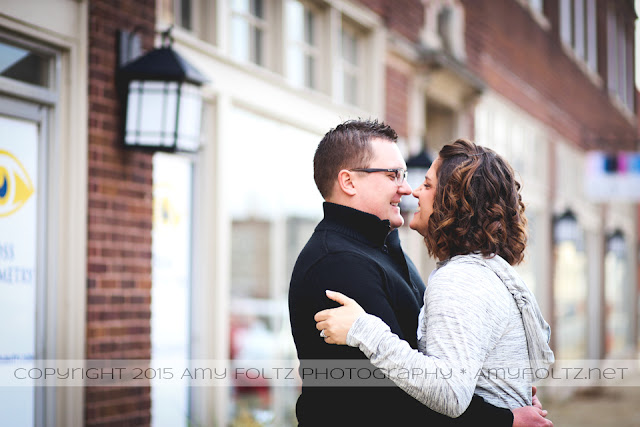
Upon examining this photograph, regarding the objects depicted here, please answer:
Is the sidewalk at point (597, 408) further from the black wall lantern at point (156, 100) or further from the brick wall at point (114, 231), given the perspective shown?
the black wall lantern at point (156, 100)

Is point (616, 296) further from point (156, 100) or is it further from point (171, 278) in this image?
point (156, 100)

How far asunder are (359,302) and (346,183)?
1.57ft

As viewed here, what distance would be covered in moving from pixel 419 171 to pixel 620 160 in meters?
7.61

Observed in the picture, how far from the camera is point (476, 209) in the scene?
2.73 m

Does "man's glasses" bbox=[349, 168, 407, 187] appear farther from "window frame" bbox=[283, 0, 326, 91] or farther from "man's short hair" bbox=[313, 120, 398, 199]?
"window frame" bbox=[283, 0, 326, 91]

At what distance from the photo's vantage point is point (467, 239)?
2727mm

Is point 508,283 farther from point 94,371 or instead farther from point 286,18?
point 286,18

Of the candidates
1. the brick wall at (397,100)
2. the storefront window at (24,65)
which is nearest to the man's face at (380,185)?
the storefront window at (24,65)

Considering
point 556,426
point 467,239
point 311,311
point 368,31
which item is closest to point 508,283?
point 467,239

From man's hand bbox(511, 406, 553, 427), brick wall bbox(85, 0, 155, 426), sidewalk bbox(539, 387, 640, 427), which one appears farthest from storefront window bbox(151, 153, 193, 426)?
sidewalk bbox(539, 387, 640, 427)

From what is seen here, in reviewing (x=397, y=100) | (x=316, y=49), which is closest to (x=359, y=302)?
(x=316, y=49)

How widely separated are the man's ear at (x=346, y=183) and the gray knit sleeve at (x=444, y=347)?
51cm

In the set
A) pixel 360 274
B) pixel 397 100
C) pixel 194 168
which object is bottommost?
pixel 360 274

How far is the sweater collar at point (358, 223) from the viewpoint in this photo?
284 centimetres
